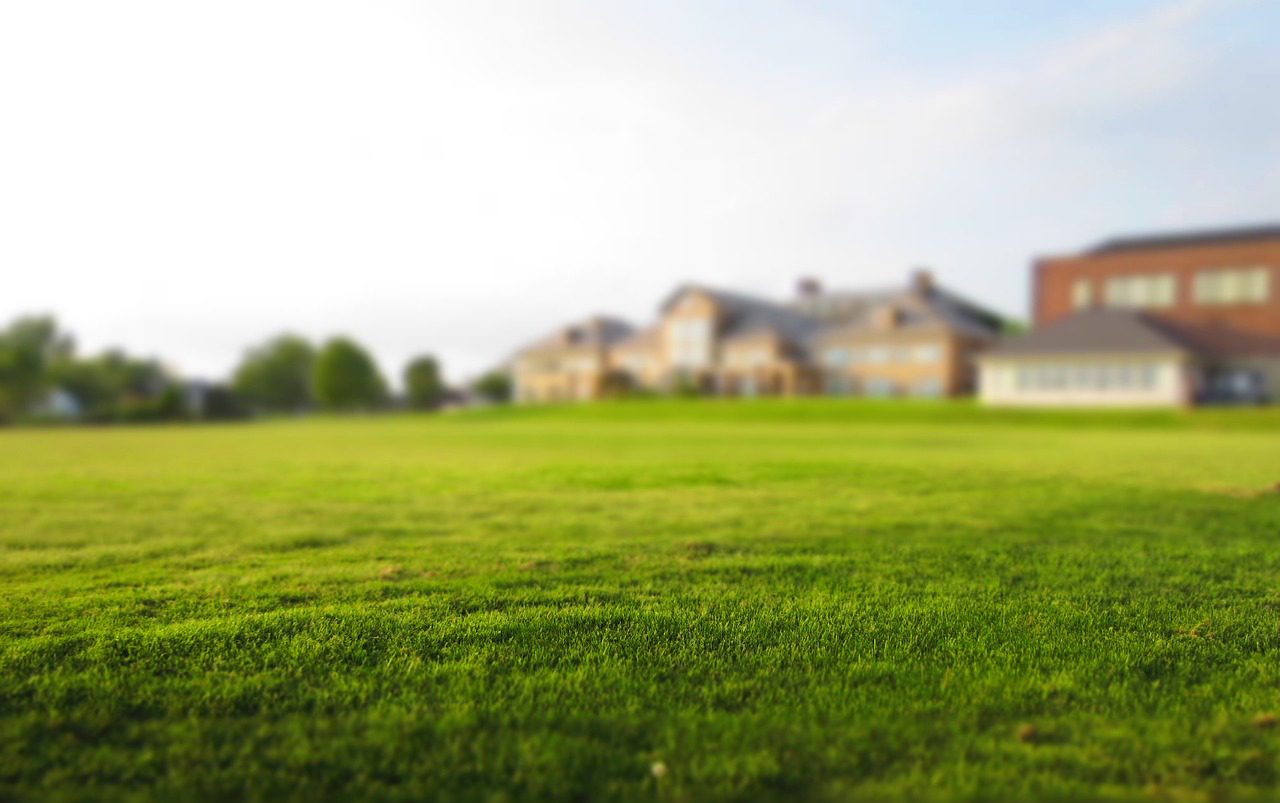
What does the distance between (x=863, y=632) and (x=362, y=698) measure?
2.58m

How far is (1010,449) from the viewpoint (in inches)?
764

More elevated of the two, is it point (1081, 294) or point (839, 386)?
point (1081, 294)

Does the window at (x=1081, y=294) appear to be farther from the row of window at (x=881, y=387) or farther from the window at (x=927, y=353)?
the row of window at (x=881, y=387)

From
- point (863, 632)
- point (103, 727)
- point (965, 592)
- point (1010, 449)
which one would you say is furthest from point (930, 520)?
point (1010, 449)

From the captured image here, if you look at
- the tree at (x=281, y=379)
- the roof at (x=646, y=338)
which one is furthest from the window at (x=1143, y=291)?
the tree at (x=281, y=379)

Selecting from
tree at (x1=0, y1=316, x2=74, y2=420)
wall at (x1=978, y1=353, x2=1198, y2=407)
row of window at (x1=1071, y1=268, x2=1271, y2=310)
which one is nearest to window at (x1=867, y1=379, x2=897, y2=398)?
wall at (x1=978, y1=353, x2=1198, y2=407)

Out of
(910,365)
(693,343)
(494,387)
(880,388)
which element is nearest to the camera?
(910,365)

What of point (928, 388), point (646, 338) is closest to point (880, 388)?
point (928, 388)

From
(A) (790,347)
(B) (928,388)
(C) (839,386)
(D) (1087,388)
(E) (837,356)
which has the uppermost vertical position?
(A) (790,347)

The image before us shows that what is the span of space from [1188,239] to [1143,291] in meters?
4.96

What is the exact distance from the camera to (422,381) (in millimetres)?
82500

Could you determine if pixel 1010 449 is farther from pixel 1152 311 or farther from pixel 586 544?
pixel 1152 311

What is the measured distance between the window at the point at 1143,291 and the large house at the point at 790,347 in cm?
1036

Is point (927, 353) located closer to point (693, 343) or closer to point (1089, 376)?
point (1089, 376)
